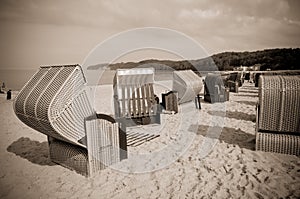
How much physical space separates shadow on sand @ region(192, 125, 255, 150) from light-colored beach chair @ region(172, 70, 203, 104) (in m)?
3.27

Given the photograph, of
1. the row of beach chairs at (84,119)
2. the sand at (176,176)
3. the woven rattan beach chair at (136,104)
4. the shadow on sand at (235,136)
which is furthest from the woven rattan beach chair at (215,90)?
the row of beach chairs at (84,119)

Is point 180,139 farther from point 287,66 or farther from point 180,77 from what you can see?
point 287,66

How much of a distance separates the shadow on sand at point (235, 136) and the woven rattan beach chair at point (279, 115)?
542 mm

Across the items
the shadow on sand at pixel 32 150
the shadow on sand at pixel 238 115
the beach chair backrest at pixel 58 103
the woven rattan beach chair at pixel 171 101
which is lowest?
the shadow on sand at pixel 32 150

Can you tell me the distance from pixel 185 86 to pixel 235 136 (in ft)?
14.6

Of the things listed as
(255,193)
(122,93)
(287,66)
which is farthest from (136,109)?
(287,66)

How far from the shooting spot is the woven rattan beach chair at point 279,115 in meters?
4.59

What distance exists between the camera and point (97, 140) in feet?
13.8

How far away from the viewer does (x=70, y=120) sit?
3869mm

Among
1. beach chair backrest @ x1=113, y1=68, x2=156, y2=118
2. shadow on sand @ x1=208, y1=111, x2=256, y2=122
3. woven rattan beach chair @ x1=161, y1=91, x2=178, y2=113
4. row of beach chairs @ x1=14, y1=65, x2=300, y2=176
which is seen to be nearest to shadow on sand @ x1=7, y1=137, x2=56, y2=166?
row of beach chairs @ x1=14, y1=65, x2=300, y2=176

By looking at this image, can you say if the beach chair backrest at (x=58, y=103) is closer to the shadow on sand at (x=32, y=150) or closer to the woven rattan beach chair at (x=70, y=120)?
→ the woven rattan beach chair at (x=70, y=120)

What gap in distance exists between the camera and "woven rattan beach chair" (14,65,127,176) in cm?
368

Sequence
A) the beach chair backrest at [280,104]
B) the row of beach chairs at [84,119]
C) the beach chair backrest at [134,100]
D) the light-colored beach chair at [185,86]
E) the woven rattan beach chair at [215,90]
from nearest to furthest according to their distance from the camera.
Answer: the row of beach chairs at [84,119] → the beach chair backrest at [280,104] → the beach chair backrest at [134,100] → the light-colored beach chair at [185,86] → the woven rattan beach chair at [215,90]

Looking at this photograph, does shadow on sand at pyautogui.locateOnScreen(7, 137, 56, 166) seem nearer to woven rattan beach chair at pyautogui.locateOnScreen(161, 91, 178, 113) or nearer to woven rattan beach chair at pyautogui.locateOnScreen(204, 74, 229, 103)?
woven rattan beach chair at pyautogui.locateOnScreen(161, 91, 178, 113)
